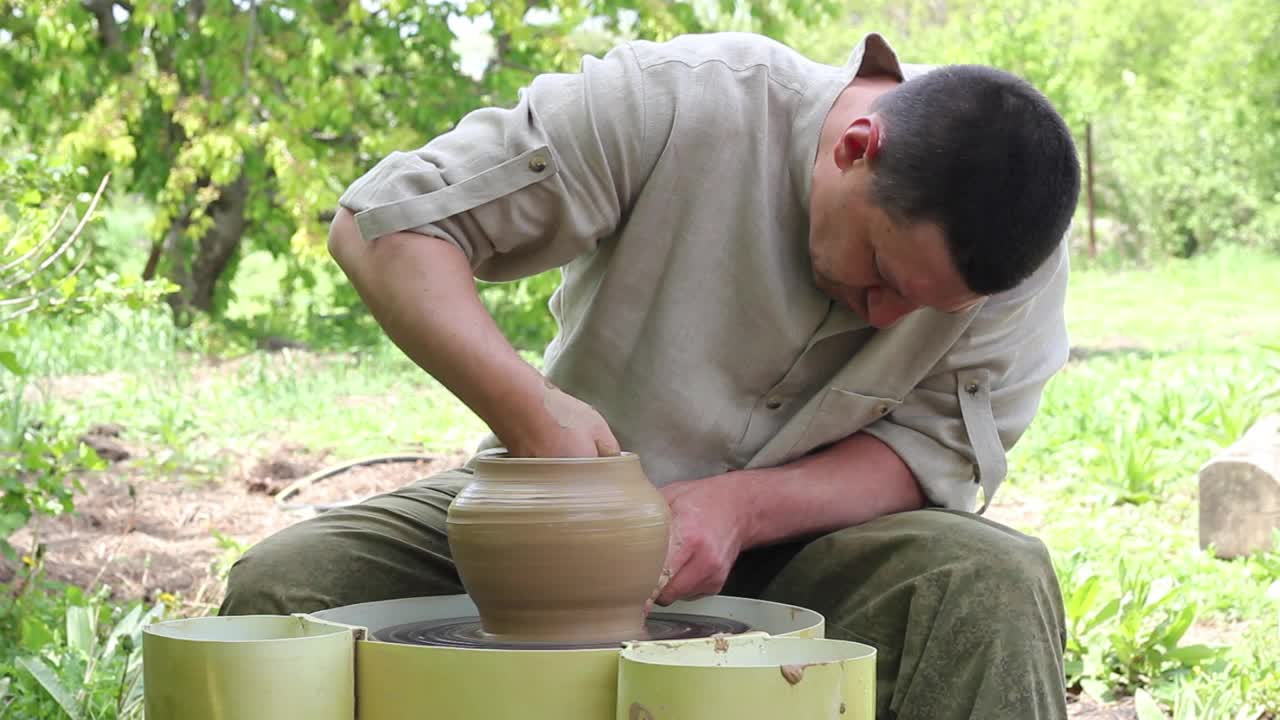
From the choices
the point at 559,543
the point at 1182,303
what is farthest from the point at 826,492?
the point at 1182,303

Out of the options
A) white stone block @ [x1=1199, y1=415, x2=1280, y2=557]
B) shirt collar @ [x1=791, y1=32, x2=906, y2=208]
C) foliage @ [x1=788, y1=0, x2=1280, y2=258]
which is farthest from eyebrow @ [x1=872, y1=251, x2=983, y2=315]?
foliage @ [x1=788, y1=0, x2=1280, y2=258]

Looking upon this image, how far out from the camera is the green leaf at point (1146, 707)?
3.30 m

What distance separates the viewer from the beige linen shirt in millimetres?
2623

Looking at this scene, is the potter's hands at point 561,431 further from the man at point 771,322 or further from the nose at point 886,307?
the nose at point 886,307

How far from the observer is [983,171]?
91.1 inches

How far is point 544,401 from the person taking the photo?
2.30m

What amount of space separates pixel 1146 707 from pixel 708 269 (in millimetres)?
1566

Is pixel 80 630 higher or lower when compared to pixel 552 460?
lower

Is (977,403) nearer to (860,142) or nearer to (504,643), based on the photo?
(860,142)

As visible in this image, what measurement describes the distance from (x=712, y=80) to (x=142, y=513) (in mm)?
3831

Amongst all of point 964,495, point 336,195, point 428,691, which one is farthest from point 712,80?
point 336,195

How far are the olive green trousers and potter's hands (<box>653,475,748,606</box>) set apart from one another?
222mm

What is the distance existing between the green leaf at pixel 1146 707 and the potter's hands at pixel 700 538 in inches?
48.8

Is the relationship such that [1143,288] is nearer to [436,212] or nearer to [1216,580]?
[1216,580]
